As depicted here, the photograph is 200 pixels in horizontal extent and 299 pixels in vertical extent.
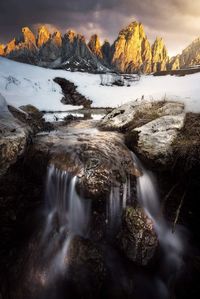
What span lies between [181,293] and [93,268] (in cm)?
211

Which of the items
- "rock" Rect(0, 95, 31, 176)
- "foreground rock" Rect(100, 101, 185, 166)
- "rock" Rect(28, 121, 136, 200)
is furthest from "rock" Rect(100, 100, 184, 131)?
"rock" Rect(0, 95, 31, 176)

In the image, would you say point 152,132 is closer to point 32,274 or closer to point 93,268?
point 93,268

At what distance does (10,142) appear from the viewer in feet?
18.2

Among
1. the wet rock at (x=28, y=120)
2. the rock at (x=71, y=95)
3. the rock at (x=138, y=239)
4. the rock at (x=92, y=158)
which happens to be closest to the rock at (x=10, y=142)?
the rock at (x=92, y=158)

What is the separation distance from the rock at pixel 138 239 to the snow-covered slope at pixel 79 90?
4.88 meters

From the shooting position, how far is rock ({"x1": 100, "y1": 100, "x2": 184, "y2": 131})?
8469 millimetres

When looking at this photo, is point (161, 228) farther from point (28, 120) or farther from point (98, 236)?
point (28, 120)

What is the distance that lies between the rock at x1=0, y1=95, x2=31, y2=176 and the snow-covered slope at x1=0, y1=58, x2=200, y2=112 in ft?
20.0

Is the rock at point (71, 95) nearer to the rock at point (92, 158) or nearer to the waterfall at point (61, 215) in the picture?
the rock at point (92, 158)

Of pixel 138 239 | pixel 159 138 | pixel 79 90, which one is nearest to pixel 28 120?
pixel 159 138

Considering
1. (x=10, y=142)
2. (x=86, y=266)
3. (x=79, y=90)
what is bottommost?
(x=86, y=266)

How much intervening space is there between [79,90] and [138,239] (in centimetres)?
1945

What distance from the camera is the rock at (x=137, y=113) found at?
8469mm

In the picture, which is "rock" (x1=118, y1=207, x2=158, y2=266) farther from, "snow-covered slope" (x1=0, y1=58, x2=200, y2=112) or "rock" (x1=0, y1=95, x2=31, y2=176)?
"snow-covered slope" (x1=0, y1=58, x2=200, y2=112)
